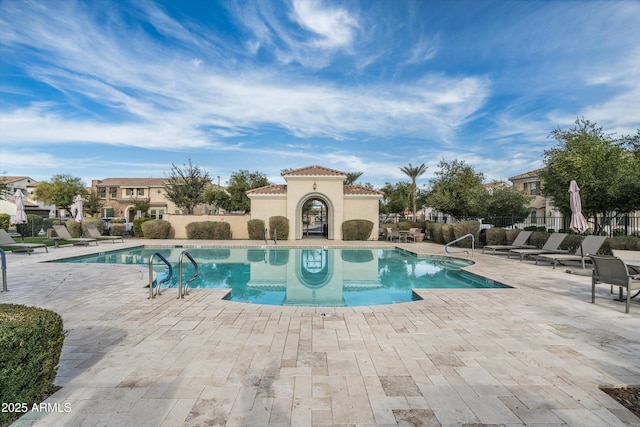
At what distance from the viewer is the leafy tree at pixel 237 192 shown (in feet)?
128

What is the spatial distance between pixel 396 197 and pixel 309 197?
22489mm

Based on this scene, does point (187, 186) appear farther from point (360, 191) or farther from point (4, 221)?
point (360, 191)

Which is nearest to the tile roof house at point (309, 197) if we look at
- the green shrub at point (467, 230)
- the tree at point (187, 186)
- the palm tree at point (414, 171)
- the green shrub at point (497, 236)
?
the tree at point (187, 186)

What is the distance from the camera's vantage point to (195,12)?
48.0 ft

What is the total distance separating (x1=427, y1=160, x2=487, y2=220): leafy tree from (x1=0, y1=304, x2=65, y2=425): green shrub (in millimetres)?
22157

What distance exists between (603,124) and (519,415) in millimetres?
18510

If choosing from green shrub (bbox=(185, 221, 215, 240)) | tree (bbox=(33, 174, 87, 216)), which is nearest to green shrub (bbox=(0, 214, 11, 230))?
green shrub (bbox=(185, 221, 215, 240))

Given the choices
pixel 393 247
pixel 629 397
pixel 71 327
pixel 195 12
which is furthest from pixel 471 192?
pixel 71 327

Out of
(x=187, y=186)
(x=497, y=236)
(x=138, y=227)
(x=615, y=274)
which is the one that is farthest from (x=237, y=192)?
(x=615, y=274)

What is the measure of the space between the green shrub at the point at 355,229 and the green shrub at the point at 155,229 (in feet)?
41.4

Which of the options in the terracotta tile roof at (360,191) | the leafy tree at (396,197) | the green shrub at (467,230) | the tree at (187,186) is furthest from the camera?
the leafy tree at (396,197)

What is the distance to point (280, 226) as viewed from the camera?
72.9 ft

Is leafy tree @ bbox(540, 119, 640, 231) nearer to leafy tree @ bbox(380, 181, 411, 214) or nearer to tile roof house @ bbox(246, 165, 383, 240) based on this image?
tile roof house @ bbox(246, 165, 383, 240)

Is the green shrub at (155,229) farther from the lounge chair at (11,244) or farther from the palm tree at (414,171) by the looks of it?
the palm tree at (414,171)
